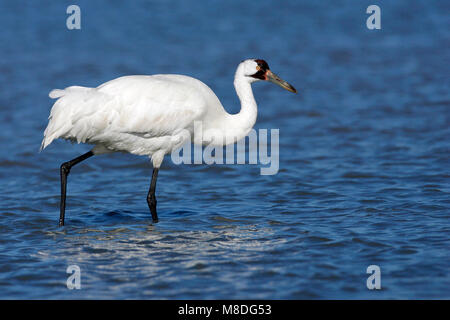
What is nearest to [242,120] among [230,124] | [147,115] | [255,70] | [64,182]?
[230,124]

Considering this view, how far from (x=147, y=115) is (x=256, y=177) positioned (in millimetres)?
3090

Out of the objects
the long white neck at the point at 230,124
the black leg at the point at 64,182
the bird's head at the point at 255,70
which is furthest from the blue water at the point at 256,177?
the bird's head at the point at 255,70

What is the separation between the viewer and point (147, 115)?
955 cm

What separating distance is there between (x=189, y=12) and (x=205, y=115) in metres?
16.4

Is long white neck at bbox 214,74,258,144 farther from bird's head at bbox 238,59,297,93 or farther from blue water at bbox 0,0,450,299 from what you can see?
blue water at bbox 0,0,450,299

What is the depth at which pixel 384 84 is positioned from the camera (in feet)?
59.0

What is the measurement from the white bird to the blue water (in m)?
1.01

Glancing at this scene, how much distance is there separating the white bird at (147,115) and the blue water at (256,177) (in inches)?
39.9

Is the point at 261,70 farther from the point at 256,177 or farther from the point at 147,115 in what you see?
the point at 256,177

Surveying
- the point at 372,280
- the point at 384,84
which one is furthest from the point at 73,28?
Answer: the point at 372,280

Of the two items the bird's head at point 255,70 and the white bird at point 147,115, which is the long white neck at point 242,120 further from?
the bird's head at point 255,70

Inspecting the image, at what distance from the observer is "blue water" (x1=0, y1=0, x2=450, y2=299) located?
788 cm

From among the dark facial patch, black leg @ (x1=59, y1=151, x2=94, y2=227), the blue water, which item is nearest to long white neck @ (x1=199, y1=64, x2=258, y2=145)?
the dark facial patch

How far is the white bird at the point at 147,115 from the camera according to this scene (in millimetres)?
9320
